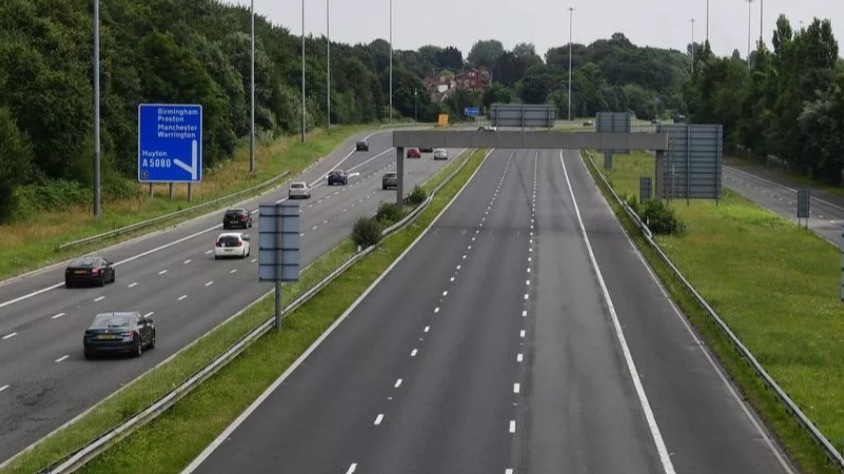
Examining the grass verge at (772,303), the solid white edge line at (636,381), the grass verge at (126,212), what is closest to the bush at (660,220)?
the grass verge at (772,303)

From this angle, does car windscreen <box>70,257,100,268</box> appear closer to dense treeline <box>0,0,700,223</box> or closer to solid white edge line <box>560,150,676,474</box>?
dense treeline <box>0,0,700,223</box>

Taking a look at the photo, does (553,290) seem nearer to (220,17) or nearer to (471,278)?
(471,278)

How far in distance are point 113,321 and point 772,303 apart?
26718 mm

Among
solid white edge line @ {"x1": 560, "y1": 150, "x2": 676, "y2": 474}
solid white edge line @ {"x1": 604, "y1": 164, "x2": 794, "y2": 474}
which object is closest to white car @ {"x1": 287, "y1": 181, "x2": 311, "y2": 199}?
solid white edge line @ {"x1": 560, "y1": 150, "x2": 676, "y2": 474}

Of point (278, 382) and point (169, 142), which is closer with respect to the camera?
point (278, 382)

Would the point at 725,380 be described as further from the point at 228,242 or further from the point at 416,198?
the point at 416,198

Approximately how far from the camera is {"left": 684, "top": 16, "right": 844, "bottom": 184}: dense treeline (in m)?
140

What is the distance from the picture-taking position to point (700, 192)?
92.9m

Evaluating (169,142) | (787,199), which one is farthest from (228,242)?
(787,199)

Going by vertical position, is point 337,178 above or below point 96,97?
below

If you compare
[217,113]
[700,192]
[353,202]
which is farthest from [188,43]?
[700,192]

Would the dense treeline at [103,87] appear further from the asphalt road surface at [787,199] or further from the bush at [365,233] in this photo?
the asphalt road surface at [787,199]

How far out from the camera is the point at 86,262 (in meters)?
61.8

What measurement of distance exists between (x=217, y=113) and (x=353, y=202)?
71.8 ft
